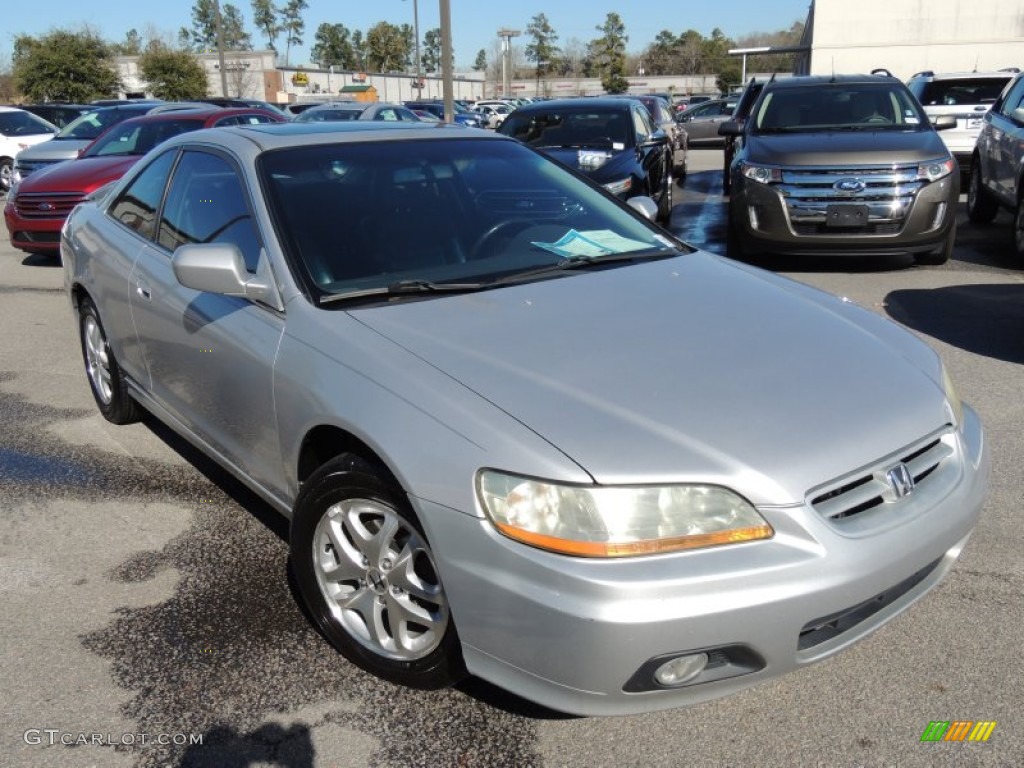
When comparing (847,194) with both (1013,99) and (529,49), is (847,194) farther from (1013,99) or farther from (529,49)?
(529,49)

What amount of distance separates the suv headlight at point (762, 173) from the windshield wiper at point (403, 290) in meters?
5.56

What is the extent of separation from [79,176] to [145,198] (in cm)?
651

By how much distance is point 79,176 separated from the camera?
10062 millimetres

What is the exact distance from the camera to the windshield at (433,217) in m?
3.23

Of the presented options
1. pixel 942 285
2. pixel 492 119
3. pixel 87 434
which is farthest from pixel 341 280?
pixel 492 119

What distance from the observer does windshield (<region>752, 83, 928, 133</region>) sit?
350 inches

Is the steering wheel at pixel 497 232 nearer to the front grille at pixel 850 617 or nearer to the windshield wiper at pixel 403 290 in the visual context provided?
the windshield wiper at pixel 403 290

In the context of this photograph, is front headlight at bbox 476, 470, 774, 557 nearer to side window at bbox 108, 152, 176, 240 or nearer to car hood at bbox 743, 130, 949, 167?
side window at bbox 108, 152, 176, 240

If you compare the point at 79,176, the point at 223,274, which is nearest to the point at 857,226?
the point at 223,274

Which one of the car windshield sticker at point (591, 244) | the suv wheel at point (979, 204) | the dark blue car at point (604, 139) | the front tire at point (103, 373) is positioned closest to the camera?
the car windshield sticker at point (591, 244)

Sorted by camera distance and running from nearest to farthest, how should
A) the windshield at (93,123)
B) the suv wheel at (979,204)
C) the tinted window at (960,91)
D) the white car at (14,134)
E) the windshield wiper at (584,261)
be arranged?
the windshield wiper at (584,261) → the suv wheel at (979,204) → the tinted window at (960,91) → the windshield at (93,123) → the white car at (14,134)

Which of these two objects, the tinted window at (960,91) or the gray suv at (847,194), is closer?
the gray suv at (847,194)

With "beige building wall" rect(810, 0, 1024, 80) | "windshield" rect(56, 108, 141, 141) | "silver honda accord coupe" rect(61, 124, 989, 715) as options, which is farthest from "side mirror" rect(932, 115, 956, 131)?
"beige building wall" rect(810, 0, 1024, 80)

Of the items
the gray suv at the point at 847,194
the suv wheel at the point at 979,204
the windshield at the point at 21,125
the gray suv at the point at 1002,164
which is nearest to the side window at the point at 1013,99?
the gray suv at the point at 1002,164
